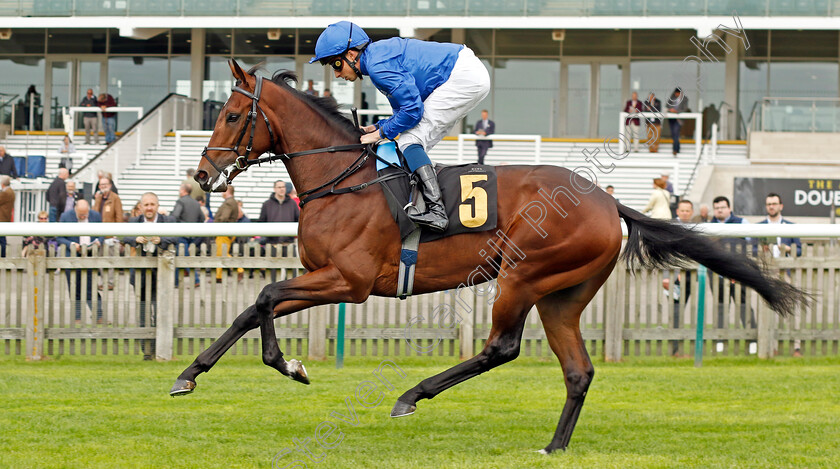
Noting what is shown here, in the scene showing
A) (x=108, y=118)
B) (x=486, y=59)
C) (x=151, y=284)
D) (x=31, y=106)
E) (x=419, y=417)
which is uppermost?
(x=486, y=59)

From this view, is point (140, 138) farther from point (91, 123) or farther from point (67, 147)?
point (91, 123)

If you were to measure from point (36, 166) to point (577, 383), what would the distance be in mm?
14923

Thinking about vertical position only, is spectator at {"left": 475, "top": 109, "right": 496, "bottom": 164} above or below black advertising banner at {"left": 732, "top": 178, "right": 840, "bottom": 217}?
above

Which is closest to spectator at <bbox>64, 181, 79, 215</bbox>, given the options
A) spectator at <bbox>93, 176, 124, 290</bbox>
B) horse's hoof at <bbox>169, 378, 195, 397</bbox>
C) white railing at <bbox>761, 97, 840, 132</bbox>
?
spectator at <bbox>93, 176, 124, 290</bbox>

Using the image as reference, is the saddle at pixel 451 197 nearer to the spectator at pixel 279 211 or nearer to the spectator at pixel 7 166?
the spectator at pixel 279 211

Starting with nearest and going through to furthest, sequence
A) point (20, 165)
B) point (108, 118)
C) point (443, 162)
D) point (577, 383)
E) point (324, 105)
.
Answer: point (577, 383)
point (324, 105)
point (20, 165)
point (443, 162)
point (108, 118)

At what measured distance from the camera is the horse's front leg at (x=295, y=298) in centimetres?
446

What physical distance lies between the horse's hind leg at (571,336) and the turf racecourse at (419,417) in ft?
0.86

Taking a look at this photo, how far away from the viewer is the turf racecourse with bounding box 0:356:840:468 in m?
4.43

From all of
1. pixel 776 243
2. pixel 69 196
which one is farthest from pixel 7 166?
pixel 776 243

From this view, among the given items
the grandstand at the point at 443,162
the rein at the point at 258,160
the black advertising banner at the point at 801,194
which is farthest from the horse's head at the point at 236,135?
the black advertising banner at the point at 801,194

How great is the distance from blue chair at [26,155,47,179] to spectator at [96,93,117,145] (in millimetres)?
1883

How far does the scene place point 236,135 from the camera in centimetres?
469

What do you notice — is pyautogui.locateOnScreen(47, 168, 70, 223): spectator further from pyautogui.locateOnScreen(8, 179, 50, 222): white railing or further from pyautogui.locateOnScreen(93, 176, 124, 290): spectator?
pyautogui.locateOnScreen(8, 179, 50, 222): white railing
